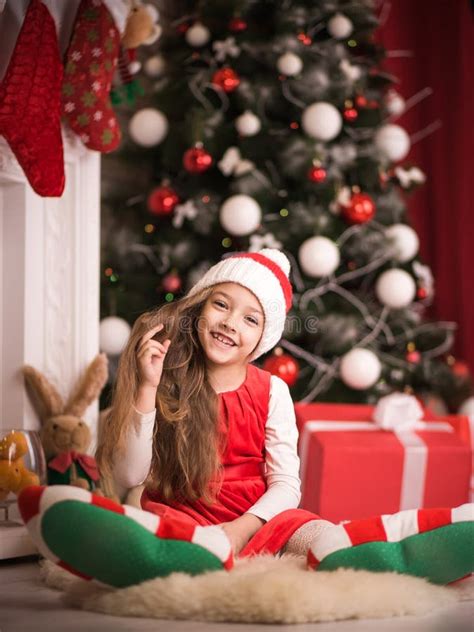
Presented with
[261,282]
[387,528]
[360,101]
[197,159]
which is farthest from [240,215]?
[387,528]

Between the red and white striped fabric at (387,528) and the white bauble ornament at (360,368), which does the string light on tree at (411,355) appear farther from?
the red and white striped fabric at (387,528)

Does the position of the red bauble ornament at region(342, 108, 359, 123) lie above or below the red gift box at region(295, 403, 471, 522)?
above

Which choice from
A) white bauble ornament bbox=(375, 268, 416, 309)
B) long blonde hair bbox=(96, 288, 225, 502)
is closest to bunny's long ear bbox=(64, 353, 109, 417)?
long blonde hair bbox=(96, 288, 225, 502)

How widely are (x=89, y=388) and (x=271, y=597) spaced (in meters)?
1.14

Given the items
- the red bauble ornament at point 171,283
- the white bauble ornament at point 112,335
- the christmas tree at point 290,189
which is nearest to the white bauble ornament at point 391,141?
the christmas tree at point 290,189

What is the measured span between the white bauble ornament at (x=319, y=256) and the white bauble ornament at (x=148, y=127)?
2.09ft

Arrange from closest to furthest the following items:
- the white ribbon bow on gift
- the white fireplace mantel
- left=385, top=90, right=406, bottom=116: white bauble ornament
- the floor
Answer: the floor → the white fireplace mantel → the white ribbon bow on gift → left=385, top=90, right=406, bottom=116: white bauble ornament

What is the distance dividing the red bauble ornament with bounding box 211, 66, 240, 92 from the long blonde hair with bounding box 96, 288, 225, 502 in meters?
Result: 1.59

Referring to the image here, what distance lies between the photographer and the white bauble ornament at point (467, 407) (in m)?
3.45

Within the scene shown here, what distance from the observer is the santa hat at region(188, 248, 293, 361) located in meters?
1.60

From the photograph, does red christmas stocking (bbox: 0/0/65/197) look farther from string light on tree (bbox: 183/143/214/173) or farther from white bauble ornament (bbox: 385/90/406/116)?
white bauble ornament (bbox: 385/90/406/116)

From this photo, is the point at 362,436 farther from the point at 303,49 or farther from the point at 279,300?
the point at 303,49

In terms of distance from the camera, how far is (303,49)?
3.09 m

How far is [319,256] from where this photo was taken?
9.31ft
